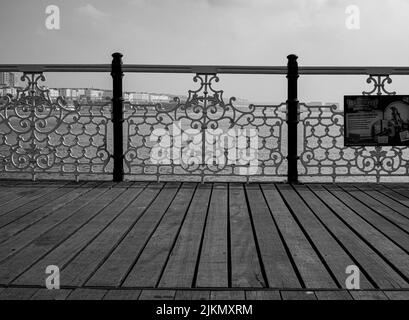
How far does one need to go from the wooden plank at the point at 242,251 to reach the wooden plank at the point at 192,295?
0.64ft

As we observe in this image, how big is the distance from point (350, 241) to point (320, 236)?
223 mm

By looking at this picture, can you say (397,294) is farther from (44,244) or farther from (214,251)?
(44,244)

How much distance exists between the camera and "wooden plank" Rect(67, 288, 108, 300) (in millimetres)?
2398

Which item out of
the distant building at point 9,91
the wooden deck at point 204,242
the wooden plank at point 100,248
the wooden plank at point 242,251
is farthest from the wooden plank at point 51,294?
the distant building at point 9,91

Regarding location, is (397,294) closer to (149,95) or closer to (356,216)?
(356,216)

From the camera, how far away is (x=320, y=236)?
3619 millimetres

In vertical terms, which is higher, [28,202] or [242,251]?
[28,202]

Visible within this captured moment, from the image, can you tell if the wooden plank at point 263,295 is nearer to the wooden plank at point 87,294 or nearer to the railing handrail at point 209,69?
the wooden plank at point 87,294

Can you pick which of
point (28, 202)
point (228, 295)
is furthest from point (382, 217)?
point (28, 202)

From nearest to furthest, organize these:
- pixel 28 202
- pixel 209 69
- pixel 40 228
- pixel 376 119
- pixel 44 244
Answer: pixel 44 244 < pixel 40 228 < pixel 28 202 < pixel 209 69 < pixel 376 119

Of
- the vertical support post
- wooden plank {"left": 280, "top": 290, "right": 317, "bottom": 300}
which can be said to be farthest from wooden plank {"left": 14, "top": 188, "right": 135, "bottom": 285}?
the vertical support post

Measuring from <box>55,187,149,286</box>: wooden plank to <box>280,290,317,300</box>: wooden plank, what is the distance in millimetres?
1051

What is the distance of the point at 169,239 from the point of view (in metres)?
3.52
